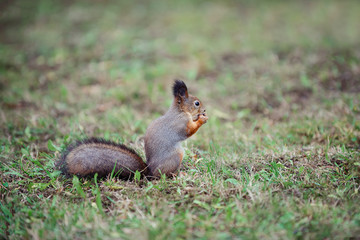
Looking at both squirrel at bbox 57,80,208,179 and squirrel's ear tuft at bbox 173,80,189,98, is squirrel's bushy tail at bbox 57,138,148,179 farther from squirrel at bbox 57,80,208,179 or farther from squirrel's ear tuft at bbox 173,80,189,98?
squirrel's ear tuft at bbox 173,80,189,98

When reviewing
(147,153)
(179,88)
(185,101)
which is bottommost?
(147,153)

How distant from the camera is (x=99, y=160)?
2898 millimetres

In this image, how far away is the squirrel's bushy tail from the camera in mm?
2852

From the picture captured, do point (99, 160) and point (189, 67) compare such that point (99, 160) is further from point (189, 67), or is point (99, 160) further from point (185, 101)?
point (189, 67)

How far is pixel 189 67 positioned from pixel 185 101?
11.0 ft

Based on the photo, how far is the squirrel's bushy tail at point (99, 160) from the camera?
285 centimetres

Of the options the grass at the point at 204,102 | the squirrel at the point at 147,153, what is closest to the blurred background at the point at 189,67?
the grass at the point at 204,102

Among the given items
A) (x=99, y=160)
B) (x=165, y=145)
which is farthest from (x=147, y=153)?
(x=99, y=160)

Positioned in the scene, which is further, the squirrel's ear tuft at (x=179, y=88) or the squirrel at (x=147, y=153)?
the squirrel's ear tuft at (x=179, y=88)

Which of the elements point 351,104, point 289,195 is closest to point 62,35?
point 351,104

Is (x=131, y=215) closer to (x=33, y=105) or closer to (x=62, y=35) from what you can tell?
(x=33, y=105)

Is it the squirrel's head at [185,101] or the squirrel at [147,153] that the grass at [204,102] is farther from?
the squirrel's head at [185,101]

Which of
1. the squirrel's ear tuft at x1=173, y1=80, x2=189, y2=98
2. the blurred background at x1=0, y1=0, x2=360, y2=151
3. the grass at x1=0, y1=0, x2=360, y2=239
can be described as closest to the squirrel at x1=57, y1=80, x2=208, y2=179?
the squirrel's ear tuft at x1=173, y1=80, x2=189, y2=98

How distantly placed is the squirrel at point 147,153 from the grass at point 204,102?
14 cm
